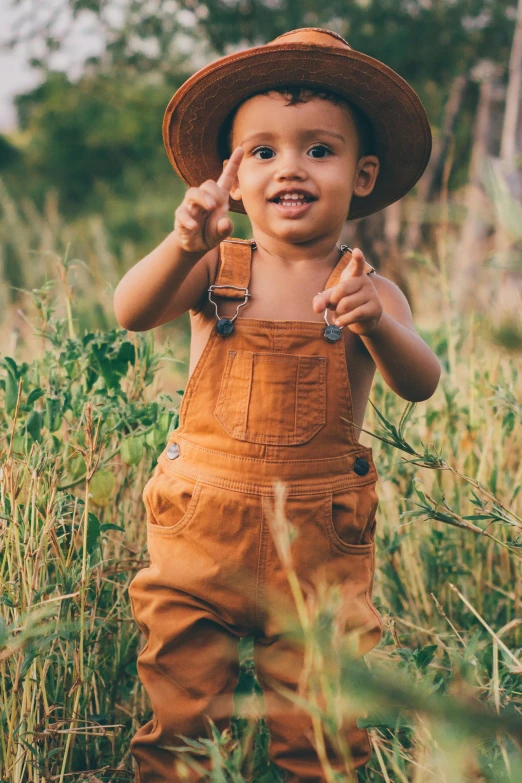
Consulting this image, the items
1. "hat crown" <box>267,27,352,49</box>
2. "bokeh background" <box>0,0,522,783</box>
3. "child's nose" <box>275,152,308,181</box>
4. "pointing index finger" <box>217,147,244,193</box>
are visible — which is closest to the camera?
"bokeh background" <box>0,0,522,783</box>

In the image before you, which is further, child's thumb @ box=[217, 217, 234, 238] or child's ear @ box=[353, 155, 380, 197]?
child's ear @ box=[353, 155, 380, 197]

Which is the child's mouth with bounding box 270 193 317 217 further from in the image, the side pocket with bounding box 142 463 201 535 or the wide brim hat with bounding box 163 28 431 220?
the side pocket with bounding box 142 463 201 535

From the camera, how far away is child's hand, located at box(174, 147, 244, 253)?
1481 millimetres

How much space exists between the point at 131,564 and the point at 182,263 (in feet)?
2.89

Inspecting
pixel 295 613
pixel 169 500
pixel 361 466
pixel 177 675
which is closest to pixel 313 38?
pixel 361 466

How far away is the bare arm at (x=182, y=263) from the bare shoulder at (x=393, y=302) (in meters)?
0.36

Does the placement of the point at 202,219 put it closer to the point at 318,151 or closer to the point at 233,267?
the point at 233,267

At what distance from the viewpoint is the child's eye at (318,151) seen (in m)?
1.73

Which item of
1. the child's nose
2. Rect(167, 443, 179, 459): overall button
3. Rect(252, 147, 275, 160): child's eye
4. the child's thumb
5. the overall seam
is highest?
Rect(252, 147, 275, 160): child's eye

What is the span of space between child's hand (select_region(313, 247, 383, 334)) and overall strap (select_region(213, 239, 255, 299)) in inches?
11.4

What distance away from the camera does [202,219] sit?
151 cm

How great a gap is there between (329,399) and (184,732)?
0.75m

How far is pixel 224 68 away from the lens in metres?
1.72

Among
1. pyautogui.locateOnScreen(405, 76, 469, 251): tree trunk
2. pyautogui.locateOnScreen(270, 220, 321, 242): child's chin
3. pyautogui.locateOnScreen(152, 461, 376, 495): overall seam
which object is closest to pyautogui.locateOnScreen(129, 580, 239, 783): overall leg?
pyautogui.locateOnScreen(152, 461, 376, 495): overall seam
